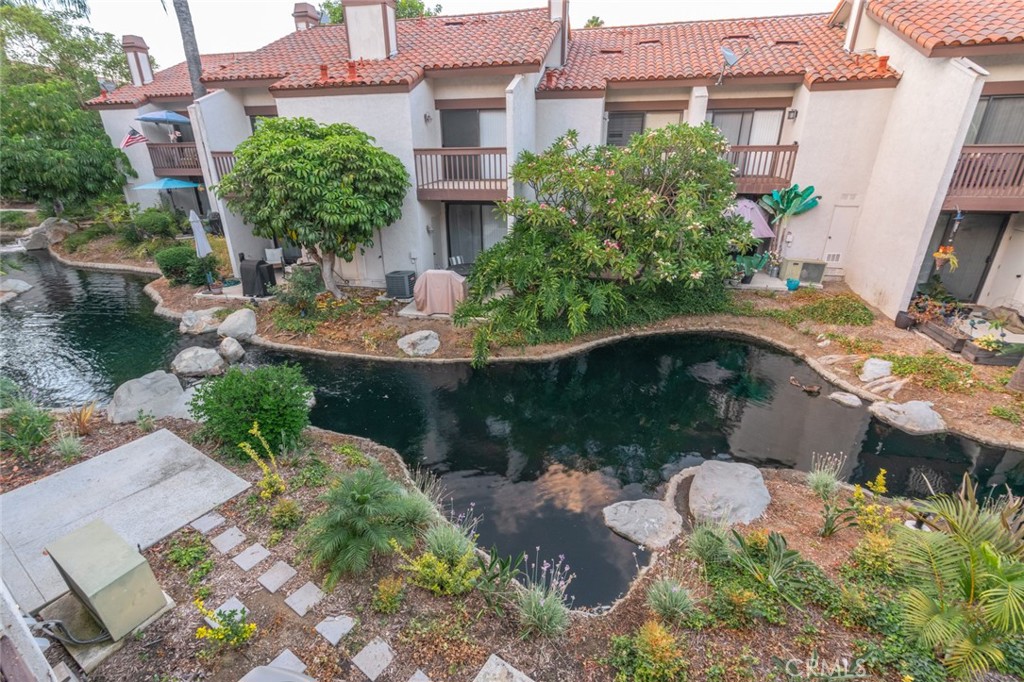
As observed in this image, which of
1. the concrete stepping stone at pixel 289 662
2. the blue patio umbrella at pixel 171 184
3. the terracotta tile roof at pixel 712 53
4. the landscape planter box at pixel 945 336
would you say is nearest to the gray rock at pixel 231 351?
the concrete stepping stone at pixel 289 662

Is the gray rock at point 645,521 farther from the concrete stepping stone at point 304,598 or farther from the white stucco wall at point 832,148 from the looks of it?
the white stucco wall at point 832,148

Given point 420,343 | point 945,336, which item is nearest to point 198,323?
point 420,343

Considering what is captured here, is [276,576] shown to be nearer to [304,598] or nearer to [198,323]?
[304,598]

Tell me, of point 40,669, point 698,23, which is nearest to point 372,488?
point 40,669

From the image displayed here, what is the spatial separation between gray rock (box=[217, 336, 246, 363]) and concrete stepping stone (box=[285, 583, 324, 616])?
845cm

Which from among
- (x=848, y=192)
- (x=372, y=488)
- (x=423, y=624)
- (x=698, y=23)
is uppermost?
(x=698, y=23)

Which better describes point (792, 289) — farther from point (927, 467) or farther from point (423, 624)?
point (423, 624)

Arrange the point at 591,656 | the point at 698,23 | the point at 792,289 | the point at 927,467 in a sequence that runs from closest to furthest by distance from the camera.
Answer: the point at 591,656 → the point at 927,467 → the point at 792,289 → the point at 698,23

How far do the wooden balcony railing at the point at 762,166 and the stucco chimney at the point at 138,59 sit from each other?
26.4m

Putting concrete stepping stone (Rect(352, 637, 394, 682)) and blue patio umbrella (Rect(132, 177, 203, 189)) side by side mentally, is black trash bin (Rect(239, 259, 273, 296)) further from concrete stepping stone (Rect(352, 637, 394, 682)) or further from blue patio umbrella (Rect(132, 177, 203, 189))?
concrete stepping stone (Rect(352, 637, 394, 682))

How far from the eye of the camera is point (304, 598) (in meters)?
4.80

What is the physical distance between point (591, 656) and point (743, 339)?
33.4 feet

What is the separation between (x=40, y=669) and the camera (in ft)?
11.2

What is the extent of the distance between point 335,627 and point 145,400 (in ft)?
20.9
